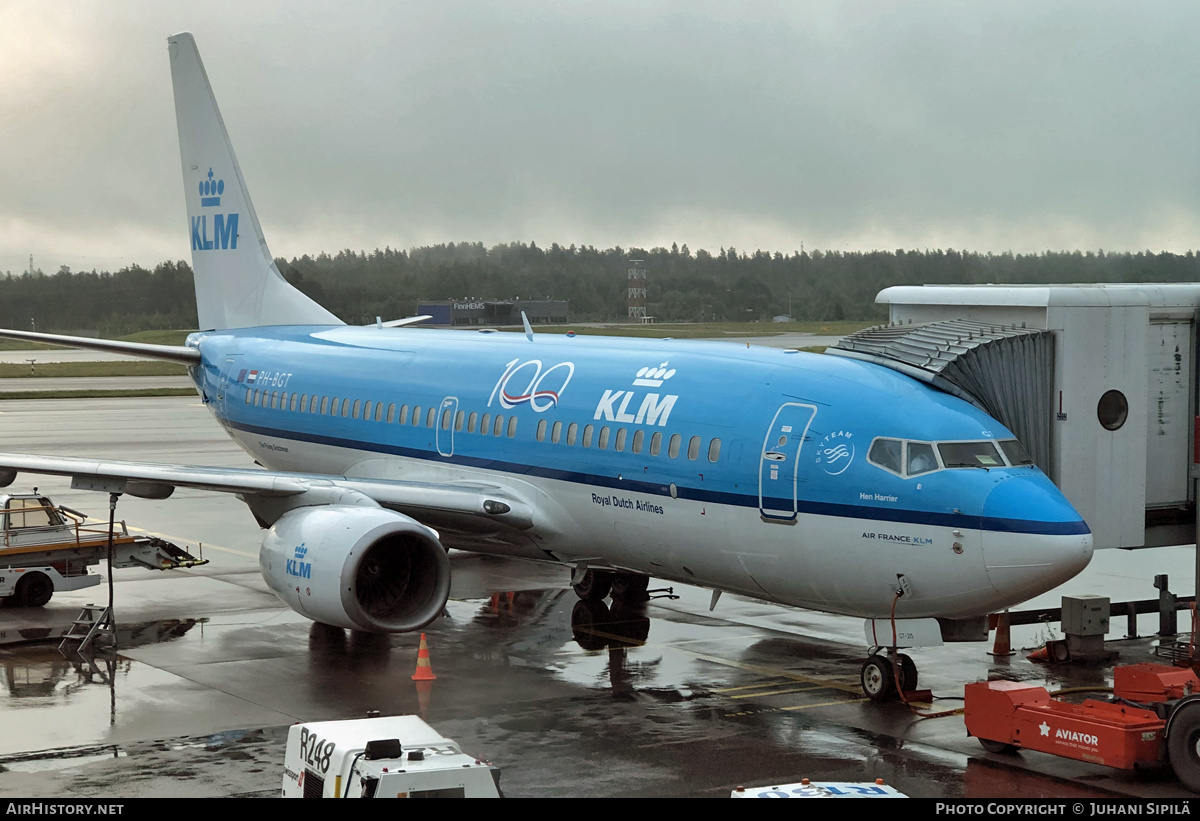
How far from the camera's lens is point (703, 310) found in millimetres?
64250

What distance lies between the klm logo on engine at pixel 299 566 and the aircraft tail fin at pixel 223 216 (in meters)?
11.4

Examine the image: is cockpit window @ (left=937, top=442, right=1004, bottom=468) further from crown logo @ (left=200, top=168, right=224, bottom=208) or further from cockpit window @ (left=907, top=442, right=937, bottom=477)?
crown logo @ (left=200, top=168, right=224, bottom=208)

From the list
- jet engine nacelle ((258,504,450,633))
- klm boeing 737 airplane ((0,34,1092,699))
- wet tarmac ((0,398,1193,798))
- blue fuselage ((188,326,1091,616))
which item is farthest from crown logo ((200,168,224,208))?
jet engine nacelle ((258,504,450,633))

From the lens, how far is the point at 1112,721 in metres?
13.0

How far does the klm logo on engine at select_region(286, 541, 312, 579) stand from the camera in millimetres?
17041

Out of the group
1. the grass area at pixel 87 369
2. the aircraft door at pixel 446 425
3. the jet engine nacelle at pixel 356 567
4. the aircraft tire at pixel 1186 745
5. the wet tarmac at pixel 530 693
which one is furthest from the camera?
the grass area at pixel 87 369

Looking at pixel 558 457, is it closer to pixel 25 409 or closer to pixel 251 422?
pixel 251 422

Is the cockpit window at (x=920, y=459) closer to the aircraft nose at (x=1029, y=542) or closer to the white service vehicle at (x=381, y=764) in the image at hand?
the aircraft nose at (x=1029, y=542)

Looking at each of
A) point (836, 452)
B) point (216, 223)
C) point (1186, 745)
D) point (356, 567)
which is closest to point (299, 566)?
point (356, 567)

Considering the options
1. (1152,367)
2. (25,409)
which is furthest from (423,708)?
(25,409)

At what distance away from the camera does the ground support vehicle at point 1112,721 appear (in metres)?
12.7

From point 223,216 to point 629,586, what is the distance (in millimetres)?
12632

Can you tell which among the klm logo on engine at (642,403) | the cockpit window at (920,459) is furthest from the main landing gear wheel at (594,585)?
the cockpit window at (920,459)
